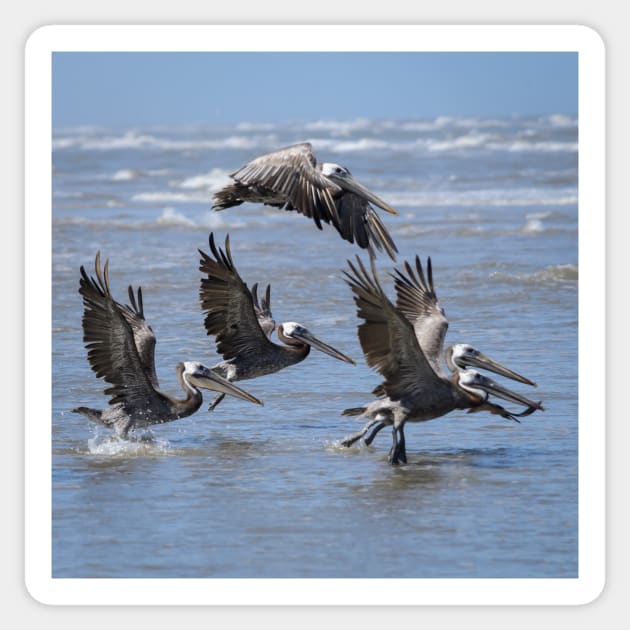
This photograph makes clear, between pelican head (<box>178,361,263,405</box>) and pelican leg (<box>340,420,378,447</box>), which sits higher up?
pelican head (<box>178,361,263,405</box>)

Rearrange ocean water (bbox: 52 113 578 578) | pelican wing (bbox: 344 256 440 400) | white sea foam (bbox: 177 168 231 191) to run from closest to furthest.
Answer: ocean water (bbox: 52 113 578 578)
pelican wing (bbox: 344 256 440 400)
white sea foam (bbox: 177 168 231 191)

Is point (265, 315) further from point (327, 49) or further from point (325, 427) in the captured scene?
point (327, 49)

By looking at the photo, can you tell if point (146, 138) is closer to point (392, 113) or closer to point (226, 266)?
point (392, 113)

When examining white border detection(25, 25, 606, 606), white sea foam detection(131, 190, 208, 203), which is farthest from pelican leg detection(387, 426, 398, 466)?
white sea foam detection(131, 190, 208, 203)

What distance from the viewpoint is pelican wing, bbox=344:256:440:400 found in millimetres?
9359

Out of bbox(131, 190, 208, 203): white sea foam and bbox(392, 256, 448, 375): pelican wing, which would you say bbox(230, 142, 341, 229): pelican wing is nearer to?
bbox(392, 256, 448, 375): pelican wing

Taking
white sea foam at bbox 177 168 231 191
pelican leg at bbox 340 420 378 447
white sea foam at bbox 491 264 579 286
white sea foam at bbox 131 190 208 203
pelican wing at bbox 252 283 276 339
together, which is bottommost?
pelican leg at bbox 340 420 378 447

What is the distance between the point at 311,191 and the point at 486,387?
6.07ft

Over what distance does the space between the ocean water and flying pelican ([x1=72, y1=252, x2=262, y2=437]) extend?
0.56 ft

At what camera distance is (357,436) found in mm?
10211

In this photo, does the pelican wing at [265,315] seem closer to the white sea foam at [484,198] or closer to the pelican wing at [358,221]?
the pelican wing at [358,221]

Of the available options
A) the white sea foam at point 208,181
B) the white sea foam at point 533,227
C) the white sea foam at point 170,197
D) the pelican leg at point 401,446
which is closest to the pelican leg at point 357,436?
the pelican leg at point 401,446

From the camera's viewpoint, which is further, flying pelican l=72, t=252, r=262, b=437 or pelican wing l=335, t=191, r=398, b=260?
pelican wing l=335, t=191, r=398, b=260

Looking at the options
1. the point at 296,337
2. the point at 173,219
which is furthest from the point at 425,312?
the point at 173,219
